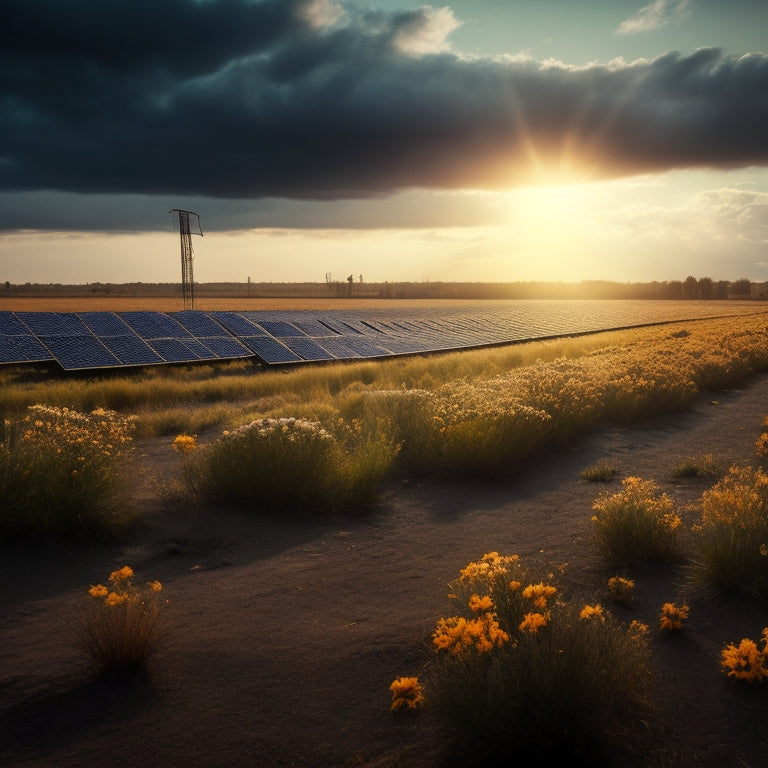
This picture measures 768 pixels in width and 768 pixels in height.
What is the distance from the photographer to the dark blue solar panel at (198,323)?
1012 inches

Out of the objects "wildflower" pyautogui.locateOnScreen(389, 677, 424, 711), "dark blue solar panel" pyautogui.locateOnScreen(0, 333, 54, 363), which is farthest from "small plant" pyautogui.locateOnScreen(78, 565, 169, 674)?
"dark blue solar panel" pyautogui.locateOnScreen(0, 333, 54, 363)

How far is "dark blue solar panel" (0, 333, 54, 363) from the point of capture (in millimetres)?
20297

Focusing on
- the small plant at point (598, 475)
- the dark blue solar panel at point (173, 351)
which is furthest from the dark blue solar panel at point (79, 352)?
the small plant at point (598, 475)

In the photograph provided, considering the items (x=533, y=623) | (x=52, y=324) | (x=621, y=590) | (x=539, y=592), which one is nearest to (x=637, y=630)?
(x=621, y=590)

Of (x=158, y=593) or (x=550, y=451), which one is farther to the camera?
(x=550, y=451)

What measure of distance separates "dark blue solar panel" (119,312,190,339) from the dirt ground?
16.4m

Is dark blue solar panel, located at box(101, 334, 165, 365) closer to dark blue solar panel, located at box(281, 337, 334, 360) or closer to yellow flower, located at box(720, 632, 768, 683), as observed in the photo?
dark blue solar panel, located at box(281, 337, 334, 360)

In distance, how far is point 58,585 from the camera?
20.4 feet

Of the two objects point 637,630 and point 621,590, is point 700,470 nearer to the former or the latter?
point 621,590

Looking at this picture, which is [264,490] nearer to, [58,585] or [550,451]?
[58,585]

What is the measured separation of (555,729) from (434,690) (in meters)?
→ 0.74

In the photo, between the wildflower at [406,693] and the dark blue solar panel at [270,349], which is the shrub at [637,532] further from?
the dark blue solar panel at [270,349]

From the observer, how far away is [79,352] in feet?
68.9

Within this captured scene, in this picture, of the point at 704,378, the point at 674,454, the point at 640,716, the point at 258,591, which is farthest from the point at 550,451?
the point at 704,378
